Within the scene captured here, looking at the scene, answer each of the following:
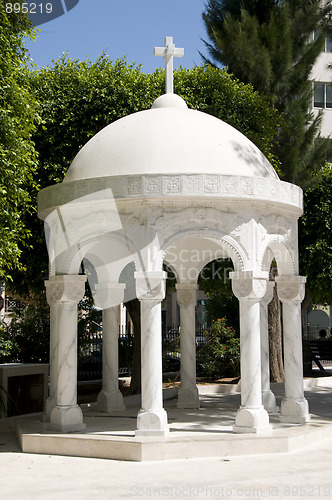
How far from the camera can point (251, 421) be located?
957cm

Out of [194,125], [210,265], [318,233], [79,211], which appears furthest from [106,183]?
[318,233]

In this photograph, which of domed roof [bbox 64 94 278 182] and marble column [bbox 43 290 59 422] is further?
marble column [bbox 43 290 59 422]

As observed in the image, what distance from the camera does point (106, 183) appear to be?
32.2 ft

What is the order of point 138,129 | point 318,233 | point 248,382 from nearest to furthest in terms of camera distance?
1. point 248,382
2. point 138,129
3. point 318,233

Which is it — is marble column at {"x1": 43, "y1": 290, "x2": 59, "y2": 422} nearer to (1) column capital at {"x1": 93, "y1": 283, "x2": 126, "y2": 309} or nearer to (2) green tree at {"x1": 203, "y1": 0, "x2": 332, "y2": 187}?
(1) column capital at {"x1": 93, "y1": 283, "x2": 126, "y2": 309}

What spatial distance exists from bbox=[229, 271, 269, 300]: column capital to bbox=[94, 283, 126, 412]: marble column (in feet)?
10.8

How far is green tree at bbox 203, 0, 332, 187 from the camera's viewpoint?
20047 mm

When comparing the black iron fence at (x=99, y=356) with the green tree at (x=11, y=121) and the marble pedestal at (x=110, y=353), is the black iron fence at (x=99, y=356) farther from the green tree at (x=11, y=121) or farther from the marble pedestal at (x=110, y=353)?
the green tree at (x=11, y=121)

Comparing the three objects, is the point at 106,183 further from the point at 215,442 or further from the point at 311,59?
the point at 311,59

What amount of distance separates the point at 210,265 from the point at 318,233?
16.1 ft

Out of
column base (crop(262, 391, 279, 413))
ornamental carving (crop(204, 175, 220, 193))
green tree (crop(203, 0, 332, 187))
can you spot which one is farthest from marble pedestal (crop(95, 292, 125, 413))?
green tree (crop(203, 0, 332, 187))

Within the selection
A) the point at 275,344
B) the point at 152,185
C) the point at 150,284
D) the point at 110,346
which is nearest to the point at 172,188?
the point at 152,185

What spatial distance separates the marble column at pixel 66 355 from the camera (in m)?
10.2

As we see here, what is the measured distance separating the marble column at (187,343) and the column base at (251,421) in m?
3.39
